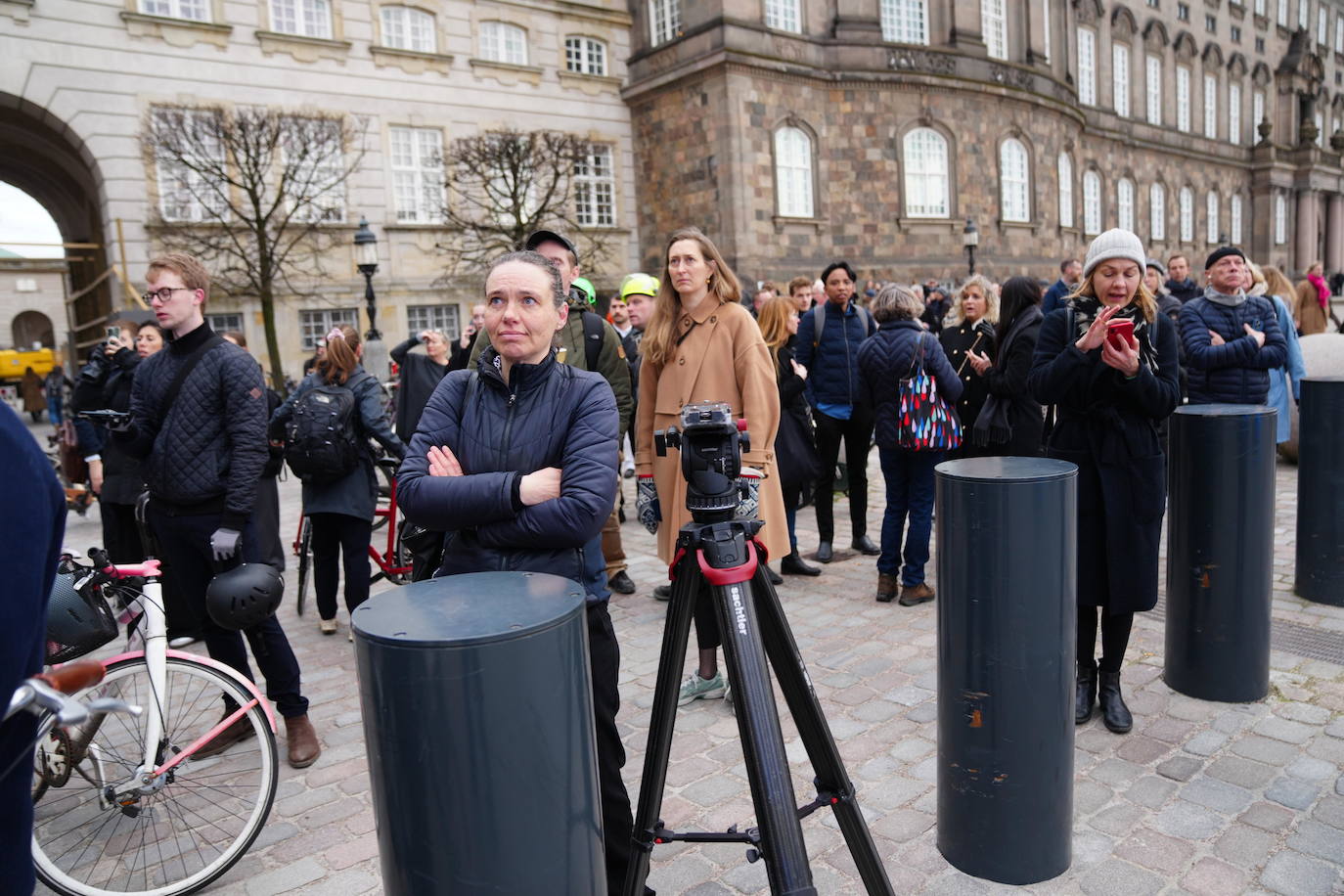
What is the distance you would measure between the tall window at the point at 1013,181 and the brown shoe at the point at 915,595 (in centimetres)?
2609

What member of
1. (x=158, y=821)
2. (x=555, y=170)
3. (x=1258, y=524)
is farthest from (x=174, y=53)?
(x=1258, y=524)

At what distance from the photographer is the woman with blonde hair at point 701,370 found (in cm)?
423

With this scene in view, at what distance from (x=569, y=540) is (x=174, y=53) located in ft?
74.3

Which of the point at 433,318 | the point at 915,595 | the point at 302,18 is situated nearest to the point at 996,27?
the point at 433,318

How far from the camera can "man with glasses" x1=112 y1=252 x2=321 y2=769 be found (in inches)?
156

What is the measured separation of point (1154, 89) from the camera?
41.6 m

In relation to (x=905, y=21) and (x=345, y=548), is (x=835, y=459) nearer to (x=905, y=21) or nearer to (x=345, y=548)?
(x=345, y=548)

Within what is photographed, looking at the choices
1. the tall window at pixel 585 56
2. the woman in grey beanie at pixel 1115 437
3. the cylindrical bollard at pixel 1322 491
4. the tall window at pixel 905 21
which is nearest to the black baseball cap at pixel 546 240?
the woman in grey beanie at pixel 1115 437

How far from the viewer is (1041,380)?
414 cm

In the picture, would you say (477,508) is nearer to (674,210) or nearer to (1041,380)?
(1041,380)

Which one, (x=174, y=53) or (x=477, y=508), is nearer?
(x=477, y=508)

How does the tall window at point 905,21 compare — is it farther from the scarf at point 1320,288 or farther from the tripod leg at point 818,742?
the tripod leg at point 818,742

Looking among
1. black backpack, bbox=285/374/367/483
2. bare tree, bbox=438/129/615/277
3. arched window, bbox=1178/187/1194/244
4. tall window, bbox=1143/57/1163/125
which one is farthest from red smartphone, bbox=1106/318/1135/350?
arched window, bbox=1178/187/1194/244

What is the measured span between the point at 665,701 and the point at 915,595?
3.97 m
